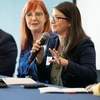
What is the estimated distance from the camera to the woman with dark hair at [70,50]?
1669 mm

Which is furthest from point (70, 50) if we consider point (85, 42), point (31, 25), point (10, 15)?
point (10, 15)

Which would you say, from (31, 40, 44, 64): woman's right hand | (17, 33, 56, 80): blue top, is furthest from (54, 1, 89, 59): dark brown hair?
(17, 33, 56, 80): blue top

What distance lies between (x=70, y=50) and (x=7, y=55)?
53 cm

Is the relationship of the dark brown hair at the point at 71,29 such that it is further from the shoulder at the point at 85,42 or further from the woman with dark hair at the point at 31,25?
the woman with dark hair at the point at 31,25

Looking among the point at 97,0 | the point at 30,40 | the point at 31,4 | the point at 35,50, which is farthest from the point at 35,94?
the point at 97,0

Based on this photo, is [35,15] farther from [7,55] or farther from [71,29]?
[71,29]

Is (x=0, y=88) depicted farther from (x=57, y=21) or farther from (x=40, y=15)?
(x=40, y=15)

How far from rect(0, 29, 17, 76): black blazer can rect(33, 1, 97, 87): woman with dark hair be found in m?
0.24

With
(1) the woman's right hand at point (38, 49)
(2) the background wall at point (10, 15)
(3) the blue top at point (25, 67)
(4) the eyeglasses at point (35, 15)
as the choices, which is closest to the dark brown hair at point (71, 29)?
(1) the woman's right hand at point (38, 49)

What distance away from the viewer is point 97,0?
11.0 feet

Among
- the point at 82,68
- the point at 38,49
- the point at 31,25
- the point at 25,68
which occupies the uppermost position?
the point at 31,25

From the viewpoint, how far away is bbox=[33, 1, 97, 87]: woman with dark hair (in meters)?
1.67

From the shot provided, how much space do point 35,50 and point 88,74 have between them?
1.21 feet

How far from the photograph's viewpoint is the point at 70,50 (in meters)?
Answer: 1.75
